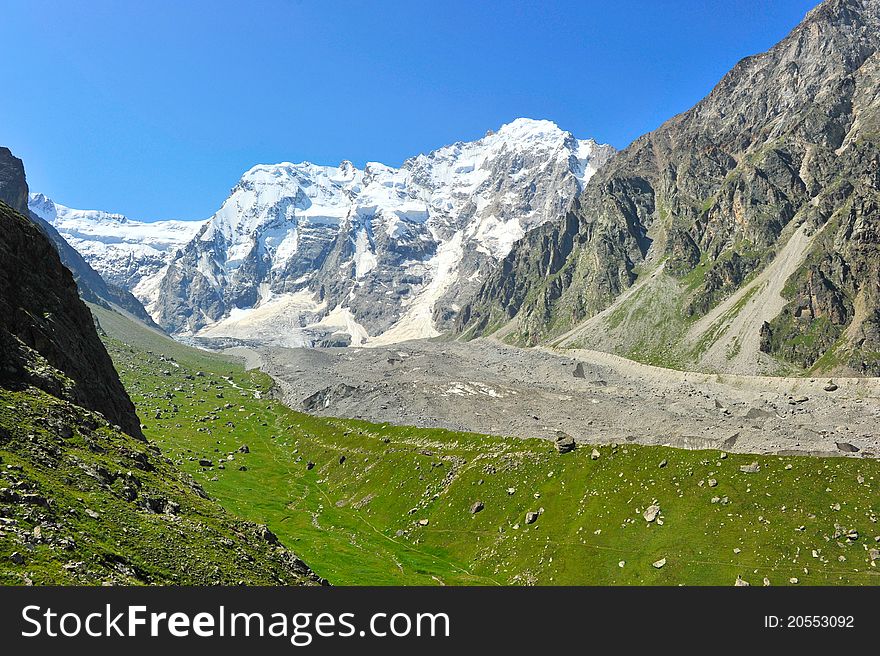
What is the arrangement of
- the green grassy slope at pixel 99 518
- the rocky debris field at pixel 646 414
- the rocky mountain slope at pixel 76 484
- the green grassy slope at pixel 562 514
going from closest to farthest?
the green grassy slope at pixel 99 518 < the rocky mountain slope at pixel 76 484 < the green grassy slope at pixel 562 514 < the rocky debris field at pixel 646 414

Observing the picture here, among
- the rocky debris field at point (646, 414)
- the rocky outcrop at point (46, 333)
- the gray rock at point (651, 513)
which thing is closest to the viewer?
the rocky outcrop at point (46, 333)

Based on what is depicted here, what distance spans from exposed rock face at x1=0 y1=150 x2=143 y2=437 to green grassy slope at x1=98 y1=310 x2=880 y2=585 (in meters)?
33.4

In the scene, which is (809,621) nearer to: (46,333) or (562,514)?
(562,514)

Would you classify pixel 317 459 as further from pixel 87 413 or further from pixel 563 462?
pixel 87 413

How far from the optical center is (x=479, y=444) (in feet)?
367

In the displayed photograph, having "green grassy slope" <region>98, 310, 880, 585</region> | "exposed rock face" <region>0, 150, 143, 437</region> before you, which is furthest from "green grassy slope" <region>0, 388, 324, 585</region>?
"green grassy slope" <region>98, 310, 880, 585</region>

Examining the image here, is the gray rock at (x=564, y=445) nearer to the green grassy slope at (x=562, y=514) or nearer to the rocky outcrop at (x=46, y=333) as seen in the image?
the green grassy slope at (x=562, y=514)

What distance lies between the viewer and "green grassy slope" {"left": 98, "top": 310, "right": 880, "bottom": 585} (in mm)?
62531

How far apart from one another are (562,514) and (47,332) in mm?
66317

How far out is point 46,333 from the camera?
55469 mm

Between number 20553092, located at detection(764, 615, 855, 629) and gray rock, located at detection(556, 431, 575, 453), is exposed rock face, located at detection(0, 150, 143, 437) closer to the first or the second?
number 20553092, located at detection(764, 615, 855, 629)

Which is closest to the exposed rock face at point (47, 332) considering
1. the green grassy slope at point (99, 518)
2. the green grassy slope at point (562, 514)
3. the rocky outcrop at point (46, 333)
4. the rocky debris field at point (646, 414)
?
the rocky outcrop at point (46, 333)

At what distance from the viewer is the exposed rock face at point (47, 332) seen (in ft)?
161

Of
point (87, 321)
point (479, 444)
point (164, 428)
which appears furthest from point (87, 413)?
point (164, 428)
